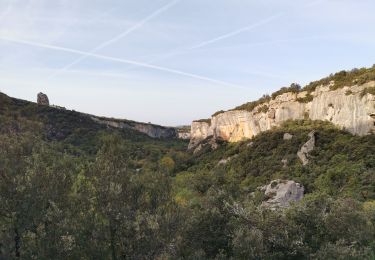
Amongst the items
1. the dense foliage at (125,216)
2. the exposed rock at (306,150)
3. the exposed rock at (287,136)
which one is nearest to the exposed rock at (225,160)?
the exposed rock at (287,136)

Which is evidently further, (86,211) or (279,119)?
(279,119)

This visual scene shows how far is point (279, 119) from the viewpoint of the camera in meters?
113

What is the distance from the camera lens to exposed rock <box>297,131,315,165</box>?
287ft

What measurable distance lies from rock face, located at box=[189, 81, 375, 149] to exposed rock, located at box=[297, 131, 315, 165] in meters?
7.85

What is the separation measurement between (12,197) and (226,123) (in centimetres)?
11685

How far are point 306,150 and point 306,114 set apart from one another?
2029cm

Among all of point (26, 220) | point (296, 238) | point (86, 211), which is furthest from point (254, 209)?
point (26, 220)

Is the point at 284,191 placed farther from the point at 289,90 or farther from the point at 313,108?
the point at 289,90

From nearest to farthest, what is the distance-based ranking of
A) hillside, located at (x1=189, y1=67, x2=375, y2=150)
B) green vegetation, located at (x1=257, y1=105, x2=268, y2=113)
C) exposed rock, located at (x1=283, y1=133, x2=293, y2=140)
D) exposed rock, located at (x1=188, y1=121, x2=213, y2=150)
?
1. hillside, located at (x1=189, y1=67, x2=375, y2=150)
2. exposed rock, located at (x1=283, y1=133, x2=293, y2=140)
3. green vegetation, located at (x1=257, y1=105, x2=268, y2=113)
4. exposed rock, located at (x1=188, y1=121, x2=213, y2=150)

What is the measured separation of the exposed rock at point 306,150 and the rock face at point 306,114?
7847mm

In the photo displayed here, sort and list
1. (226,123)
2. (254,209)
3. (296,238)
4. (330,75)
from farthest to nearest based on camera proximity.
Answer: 1. (226,123)
2. (330,75)
3. (254,209)
4. (296,238)

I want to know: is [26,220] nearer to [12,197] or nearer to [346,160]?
[12,197]

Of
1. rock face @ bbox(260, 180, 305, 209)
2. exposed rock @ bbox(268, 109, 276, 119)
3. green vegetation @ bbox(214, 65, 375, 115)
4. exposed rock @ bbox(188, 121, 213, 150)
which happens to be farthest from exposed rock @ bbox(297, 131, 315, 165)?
exposed rock @ bbox(188, 121, 213, 150)

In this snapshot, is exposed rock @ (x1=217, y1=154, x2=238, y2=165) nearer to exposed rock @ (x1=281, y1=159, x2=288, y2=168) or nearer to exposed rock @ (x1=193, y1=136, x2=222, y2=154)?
exposed rock @ (x1=281, y1=159, x2=288, y2=168)
